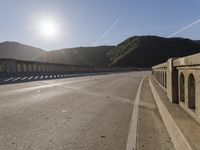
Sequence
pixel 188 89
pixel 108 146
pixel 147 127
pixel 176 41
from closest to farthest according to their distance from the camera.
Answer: pixel 108 146 → pixel 188 89 → pixel 147 127 → pixel 176 41

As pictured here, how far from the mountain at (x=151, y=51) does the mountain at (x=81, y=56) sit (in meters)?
5.99

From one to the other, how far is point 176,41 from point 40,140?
18957 cm

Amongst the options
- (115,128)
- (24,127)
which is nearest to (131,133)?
(115,128)

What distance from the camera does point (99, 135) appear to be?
5.46 m

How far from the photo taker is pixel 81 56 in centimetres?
18150

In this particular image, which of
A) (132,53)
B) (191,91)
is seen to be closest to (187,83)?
(191,91)

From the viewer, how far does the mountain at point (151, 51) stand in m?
146

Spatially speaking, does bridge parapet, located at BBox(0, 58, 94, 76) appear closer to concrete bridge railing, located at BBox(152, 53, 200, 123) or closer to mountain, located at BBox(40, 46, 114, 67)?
concrete bridge railing, located at BBox(152, 53, 200, 123)

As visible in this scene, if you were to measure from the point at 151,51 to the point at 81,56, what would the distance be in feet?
155

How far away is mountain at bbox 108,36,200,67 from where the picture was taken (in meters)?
146

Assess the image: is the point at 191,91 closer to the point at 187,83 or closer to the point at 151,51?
the point at 187,83

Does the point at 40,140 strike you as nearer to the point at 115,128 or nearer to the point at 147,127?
the point at 115,128

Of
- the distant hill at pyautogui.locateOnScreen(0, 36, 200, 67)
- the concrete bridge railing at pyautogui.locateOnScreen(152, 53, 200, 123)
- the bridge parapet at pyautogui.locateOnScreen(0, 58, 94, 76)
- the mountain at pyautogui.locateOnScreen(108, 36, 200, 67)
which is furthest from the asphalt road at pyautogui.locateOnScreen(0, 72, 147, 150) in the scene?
the mountain at pyautogui.locateOnScreen(108, 36, 200, 67)

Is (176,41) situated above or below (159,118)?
above
